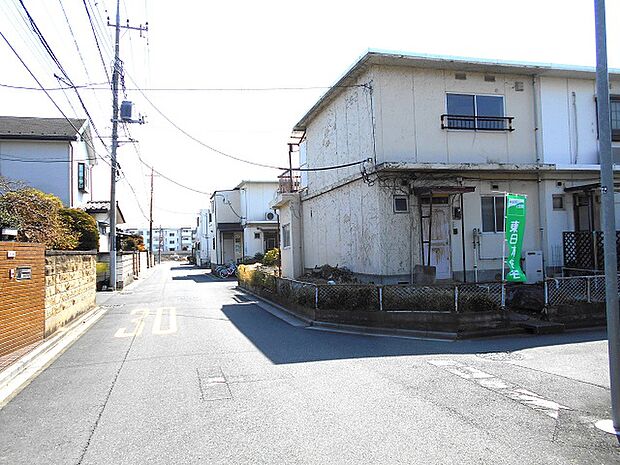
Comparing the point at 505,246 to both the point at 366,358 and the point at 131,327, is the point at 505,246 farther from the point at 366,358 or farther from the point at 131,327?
the point at 131,327

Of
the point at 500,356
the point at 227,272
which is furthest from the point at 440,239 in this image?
the point at 227,272

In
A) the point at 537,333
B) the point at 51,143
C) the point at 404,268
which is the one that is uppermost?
the point at 51,143

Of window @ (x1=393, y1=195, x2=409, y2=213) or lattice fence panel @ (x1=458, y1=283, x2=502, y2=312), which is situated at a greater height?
window @ (x1=393, y1=195, x2=409, y2=213)

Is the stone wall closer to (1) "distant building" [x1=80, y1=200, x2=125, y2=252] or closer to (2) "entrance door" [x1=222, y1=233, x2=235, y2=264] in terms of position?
(1) "distant building" [x1=80, y1=200, x2=125, y2=252]

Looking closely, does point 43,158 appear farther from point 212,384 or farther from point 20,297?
point 212,384

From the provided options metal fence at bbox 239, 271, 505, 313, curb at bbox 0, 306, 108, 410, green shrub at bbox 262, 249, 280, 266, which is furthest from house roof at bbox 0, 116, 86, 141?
metal fence at bbox 239, 271, 505, 313

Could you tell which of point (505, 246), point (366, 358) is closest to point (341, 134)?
point (505, 246)

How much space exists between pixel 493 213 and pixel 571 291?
388cm

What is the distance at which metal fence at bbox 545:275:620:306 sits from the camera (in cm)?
1060

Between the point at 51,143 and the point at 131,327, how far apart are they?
1831 cm

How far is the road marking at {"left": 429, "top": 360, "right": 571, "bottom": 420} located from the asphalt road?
0.03 metres

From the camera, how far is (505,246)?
13906 millimetres

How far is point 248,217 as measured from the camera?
37.4 meters

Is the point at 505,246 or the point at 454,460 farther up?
the point at 505,246
